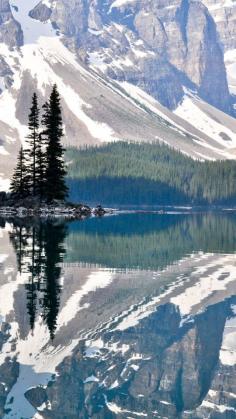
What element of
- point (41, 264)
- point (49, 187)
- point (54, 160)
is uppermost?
point (54, 160)

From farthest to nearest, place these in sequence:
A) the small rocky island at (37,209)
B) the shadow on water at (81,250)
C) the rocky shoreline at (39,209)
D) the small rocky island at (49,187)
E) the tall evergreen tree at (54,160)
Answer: the tall evergreen tree at (54,160) < the small rocky island at (49,187) < the small rocky island at (37,209) < the rocky shoreline at (39,209) < the shadow on water at (81,250)

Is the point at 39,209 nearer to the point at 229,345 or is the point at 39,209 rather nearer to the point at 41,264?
the point at 41,264

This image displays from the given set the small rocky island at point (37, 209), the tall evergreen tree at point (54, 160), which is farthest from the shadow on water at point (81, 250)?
the tall evergreen tree at point (54, 160)

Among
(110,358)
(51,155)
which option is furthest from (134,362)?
(51,155)

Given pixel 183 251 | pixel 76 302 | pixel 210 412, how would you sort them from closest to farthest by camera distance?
pixel 210 412
pixel 76 302
pixel 183 251

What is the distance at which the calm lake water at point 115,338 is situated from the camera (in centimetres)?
2278

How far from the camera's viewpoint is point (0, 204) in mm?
126125

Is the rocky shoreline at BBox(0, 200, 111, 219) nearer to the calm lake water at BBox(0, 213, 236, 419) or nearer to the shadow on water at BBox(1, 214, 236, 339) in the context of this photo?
the shadow on water at BBox(1, 214, 236, 339)

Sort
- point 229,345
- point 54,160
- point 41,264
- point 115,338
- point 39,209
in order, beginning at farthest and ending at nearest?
point 54,160
point 39,209
point 41,264
point 115,338
point 229,345

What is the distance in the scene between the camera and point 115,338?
29500 mm

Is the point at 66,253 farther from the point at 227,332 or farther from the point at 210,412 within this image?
the point at 210,412

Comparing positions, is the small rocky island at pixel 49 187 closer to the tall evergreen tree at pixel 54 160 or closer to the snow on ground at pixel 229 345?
the tall evergreen tree at pixel 54 160

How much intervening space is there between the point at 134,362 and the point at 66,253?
3119cm

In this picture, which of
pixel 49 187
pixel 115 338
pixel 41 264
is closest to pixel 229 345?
pixel 115 338
